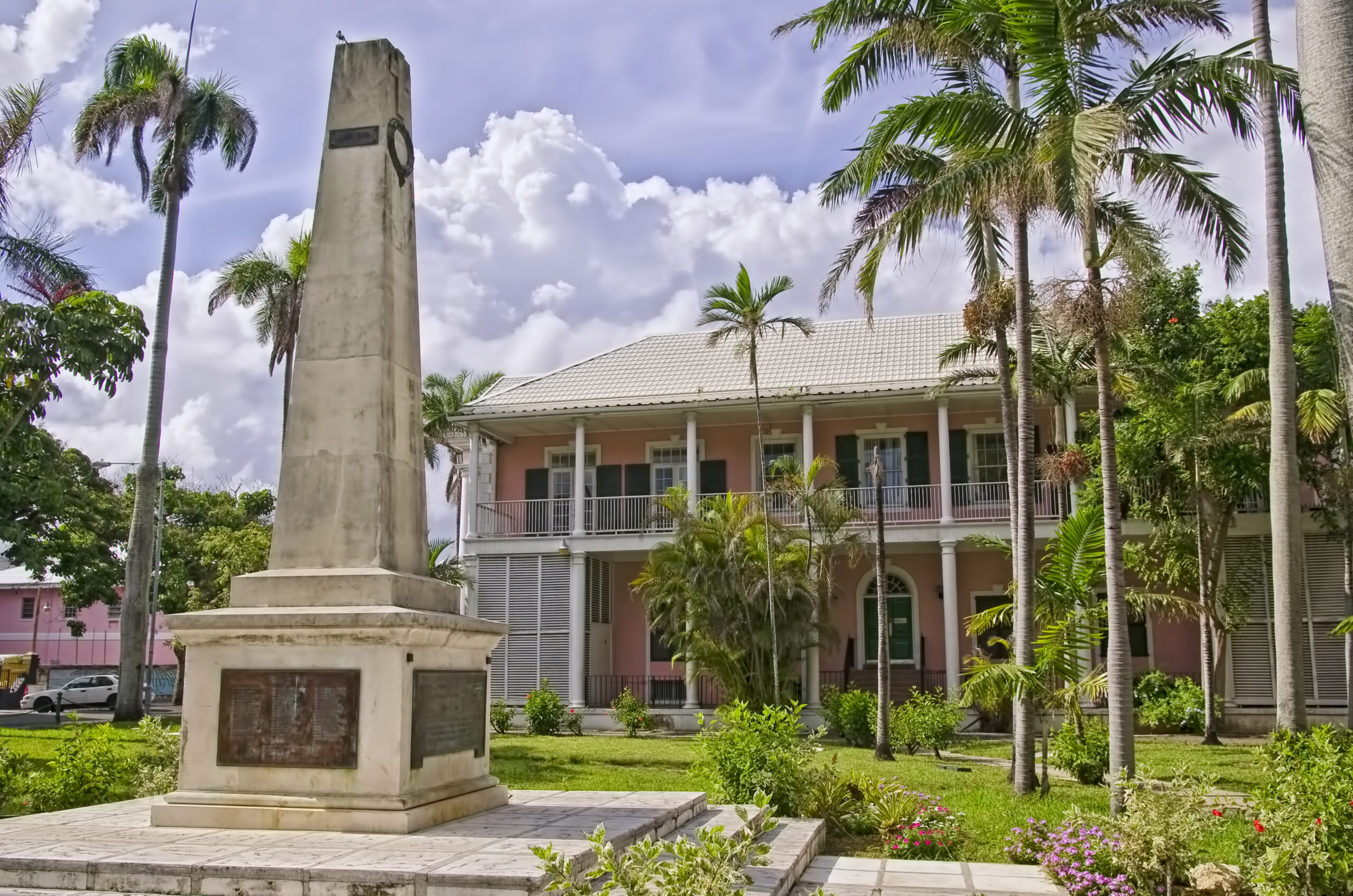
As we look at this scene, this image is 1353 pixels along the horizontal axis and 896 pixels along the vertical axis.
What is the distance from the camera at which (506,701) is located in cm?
2083

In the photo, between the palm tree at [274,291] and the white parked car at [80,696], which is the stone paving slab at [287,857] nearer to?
the palm tree at [274,291]

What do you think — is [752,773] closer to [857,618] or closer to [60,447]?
[857,618]

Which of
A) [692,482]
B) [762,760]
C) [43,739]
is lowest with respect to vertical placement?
[43,739]

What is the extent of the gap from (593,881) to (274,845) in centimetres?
151

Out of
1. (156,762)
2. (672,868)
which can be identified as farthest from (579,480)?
(672,868)

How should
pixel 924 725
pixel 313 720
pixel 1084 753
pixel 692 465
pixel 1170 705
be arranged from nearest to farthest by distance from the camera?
pixel 313 720
pixel 1084 753
pixel 924 725
pixel 1170 705
pixel 692 465

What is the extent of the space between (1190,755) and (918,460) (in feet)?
26.7

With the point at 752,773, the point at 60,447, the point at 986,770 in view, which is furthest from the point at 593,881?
the point at 60,447

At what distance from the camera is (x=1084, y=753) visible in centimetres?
1153

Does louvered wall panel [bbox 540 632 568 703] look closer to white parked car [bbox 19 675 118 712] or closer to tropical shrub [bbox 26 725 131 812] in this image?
tropical shrub [bbox 26 725 131 812]

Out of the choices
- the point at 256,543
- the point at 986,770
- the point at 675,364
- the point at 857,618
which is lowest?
the point at 986,770

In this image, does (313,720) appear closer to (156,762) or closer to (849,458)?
(156,762)

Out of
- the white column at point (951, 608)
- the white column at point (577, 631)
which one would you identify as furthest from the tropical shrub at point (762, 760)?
the white column at point (577, 631)

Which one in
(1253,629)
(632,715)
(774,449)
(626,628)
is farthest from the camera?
(626,628)
